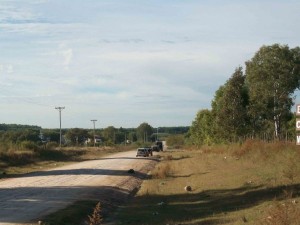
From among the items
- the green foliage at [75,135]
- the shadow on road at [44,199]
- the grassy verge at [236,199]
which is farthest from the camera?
the green foliage at [75,135]

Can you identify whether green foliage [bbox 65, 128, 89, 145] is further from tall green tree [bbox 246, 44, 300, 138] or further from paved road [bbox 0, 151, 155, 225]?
paved road [bbox 0, 151, 155, 225]

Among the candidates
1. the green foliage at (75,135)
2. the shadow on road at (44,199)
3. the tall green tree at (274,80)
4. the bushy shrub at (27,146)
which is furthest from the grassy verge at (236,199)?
the green foliage at (75,135)

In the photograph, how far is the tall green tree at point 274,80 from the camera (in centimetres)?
4609

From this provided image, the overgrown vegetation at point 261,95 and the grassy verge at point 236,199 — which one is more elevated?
the overgrown vegetation at point 261,95

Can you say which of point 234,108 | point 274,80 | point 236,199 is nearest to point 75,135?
point 234,108

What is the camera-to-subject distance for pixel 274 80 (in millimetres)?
46344

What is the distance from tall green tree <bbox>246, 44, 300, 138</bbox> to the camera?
151ft

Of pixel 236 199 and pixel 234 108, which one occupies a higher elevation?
pixel 234 108

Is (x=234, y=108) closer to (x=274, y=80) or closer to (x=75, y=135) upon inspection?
(x=274, y=80)

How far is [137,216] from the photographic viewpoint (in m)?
17.7

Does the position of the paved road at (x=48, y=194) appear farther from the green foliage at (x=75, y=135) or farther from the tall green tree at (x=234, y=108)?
the green foliage at (x=75, y=135)

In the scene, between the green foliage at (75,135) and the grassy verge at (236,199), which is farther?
the green foliage at (75,135)

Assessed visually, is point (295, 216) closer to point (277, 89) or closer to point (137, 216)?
point (137, 216)

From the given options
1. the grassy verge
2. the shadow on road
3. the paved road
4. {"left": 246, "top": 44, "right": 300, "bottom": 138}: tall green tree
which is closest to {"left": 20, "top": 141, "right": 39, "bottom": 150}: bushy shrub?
{"left": 246, "top": 44, "right": 300, "bottom": 138}: tall green tree
